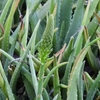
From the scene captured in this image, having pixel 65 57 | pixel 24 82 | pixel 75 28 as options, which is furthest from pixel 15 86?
pixel 75 28

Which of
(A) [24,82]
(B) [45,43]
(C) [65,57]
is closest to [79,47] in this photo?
(C) [65,57]

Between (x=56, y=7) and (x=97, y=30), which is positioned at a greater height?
(x=56, y=7)

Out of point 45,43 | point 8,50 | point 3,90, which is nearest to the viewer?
point 45,43

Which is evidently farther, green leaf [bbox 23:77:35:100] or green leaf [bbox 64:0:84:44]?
green leaf [bbox 64:0:84:44]

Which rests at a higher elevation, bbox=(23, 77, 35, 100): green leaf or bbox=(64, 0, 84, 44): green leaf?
bbox=(64, 0, 84, 44): green leaf

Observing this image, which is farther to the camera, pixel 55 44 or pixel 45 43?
pixel 55 44

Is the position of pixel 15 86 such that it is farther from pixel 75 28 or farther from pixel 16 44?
pixel 75 28

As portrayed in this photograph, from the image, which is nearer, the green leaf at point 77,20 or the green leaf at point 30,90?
the green leaf at point 30,90

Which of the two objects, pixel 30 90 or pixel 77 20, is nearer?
pixel 30 90

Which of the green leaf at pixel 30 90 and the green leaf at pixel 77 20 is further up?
the green leaf at pixel 77 20

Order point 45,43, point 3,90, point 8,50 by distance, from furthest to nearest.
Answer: point 8,50, point 3,90, point 45,43
